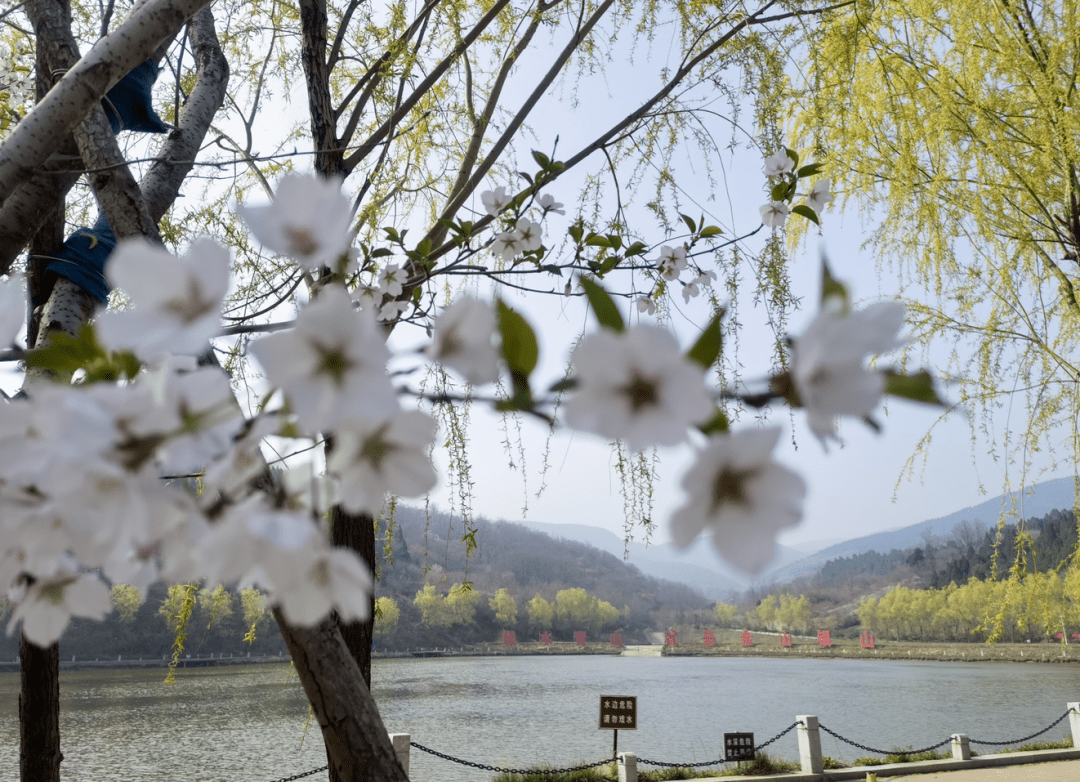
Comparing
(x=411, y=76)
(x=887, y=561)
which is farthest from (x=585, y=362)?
(x=887, y=561)

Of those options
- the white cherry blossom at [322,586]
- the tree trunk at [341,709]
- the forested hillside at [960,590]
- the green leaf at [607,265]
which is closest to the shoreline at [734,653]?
the forested hillside at [960,590]

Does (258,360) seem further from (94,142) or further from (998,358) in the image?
(998,358)

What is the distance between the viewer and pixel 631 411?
0.21 metres

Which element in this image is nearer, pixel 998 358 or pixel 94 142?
pixel 94 142

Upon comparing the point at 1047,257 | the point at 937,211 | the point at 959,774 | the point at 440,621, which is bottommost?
the point at 440,621

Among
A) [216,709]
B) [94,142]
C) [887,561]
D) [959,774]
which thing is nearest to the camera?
[94,142]

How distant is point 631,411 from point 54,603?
306 millimetres

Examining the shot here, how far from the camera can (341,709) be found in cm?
68

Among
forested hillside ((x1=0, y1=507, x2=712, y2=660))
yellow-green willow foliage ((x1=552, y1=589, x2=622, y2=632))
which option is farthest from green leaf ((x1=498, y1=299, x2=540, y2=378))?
yellow-green willow foliage ((x1=552, y1=589, x2=622, y2=632))

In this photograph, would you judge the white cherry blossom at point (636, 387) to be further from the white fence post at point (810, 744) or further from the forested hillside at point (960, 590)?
the white fence post at point (810, 744)

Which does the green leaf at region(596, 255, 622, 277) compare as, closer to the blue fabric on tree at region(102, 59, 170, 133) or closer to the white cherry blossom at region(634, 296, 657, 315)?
the white cherry blossom at region(634, 296, 657, 315)

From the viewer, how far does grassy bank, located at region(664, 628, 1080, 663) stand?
28.0 meters

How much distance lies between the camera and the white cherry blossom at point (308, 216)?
0.73 feet

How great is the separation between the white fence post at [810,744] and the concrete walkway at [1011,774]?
555 millimetres
